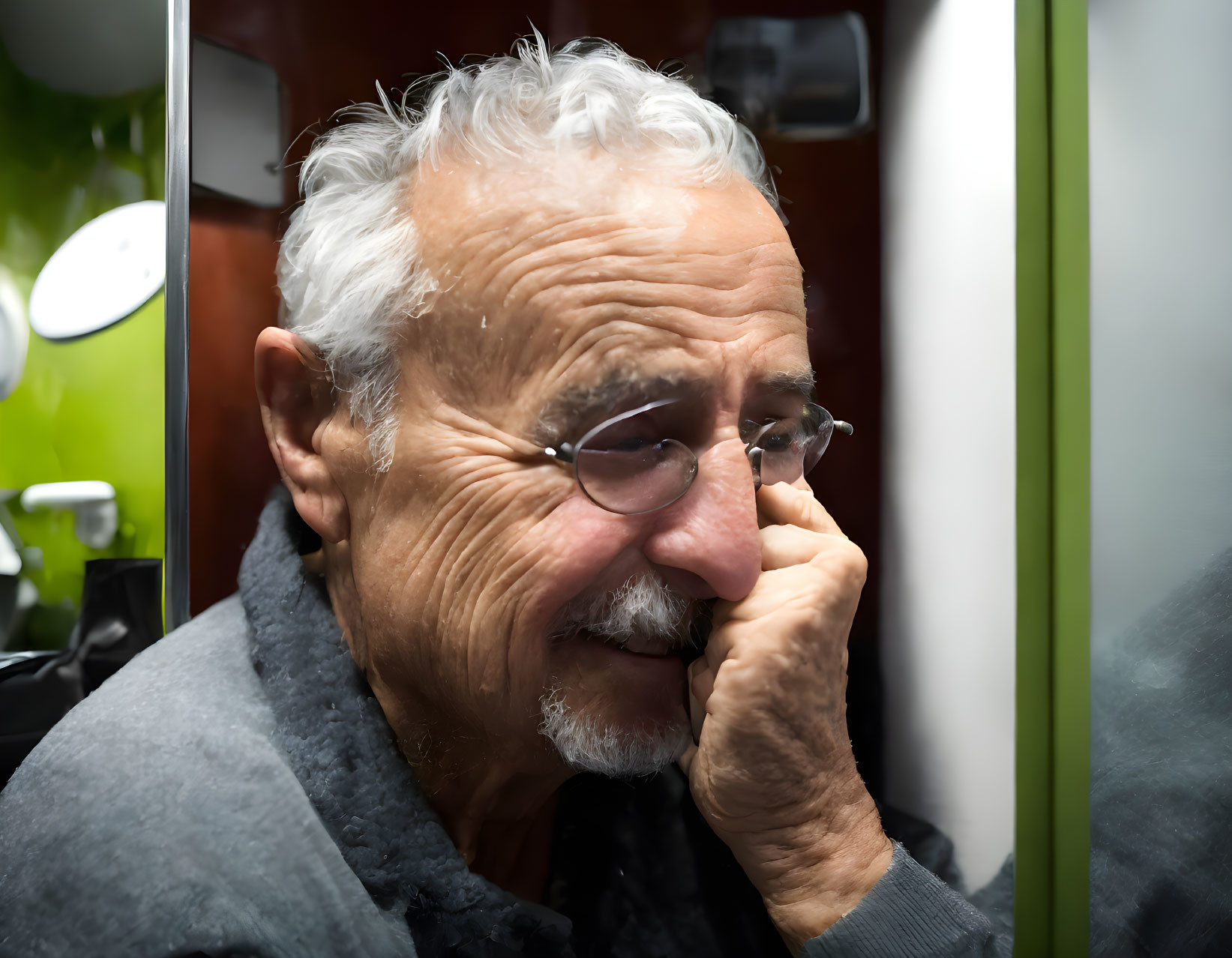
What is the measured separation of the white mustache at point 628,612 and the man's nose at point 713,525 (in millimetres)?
36

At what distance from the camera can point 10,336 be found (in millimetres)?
980

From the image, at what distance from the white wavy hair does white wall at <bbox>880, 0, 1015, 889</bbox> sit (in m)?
0.27

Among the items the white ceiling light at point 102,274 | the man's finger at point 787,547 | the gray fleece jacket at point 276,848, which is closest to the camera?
the gray fleece jacket at point 276,848

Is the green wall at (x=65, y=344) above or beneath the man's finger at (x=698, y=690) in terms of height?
above

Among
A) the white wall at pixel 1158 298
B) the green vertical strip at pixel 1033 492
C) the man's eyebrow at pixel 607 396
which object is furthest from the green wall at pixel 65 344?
the white wall at pixel 1158 298

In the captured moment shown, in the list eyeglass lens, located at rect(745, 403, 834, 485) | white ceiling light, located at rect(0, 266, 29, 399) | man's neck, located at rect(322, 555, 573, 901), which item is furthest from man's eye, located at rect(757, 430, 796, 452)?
white ceiling light, located at rect(0, 266, 29, 399)

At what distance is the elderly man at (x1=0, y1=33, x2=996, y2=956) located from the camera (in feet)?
2.62

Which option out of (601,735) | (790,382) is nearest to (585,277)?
(790,382)

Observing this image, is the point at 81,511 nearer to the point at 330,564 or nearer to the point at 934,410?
the point at 330,564

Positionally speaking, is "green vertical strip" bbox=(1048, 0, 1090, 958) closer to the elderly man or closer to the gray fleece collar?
the elderly man

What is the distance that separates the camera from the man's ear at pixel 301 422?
909mm

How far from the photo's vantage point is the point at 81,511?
39.7 inches

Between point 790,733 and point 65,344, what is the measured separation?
102 centimetres

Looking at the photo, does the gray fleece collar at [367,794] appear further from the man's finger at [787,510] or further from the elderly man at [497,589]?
the man's finger at [787,510]
